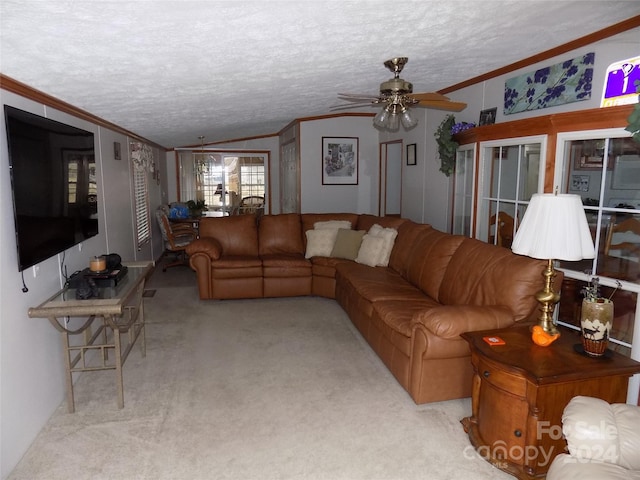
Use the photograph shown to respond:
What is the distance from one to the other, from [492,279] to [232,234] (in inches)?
143

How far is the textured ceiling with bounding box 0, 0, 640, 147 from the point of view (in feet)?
5.92

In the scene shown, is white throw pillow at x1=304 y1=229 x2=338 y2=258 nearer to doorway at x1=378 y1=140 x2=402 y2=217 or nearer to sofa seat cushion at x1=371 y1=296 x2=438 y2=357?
doorway at x1=378 y1=140 x2=402 y2=217

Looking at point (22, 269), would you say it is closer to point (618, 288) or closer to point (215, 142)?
point (618, 288)

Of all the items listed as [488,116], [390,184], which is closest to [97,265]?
[488,116]

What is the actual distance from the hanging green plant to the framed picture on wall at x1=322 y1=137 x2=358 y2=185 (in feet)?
7.75

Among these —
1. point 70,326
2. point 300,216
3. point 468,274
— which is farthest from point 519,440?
point 300,216

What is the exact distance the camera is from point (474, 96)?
14.2ft

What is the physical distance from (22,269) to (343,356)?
242cm

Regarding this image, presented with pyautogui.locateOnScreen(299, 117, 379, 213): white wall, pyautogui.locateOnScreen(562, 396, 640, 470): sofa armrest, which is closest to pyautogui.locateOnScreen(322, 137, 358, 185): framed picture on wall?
pyautogui.locateOnScreen(299, 117, 379, 213): white wall

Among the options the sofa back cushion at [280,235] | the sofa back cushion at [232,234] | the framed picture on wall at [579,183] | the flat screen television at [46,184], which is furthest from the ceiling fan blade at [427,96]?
the sofa back cushion at [232,234]

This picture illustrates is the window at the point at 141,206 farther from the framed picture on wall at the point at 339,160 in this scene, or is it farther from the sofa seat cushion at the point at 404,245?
the sofa seat cushion at the point at 404,245

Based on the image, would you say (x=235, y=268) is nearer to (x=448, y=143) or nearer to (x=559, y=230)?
(x=448, y=143)

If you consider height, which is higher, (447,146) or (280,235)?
(447,146)

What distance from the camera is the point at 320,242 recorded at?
562 centimetres
